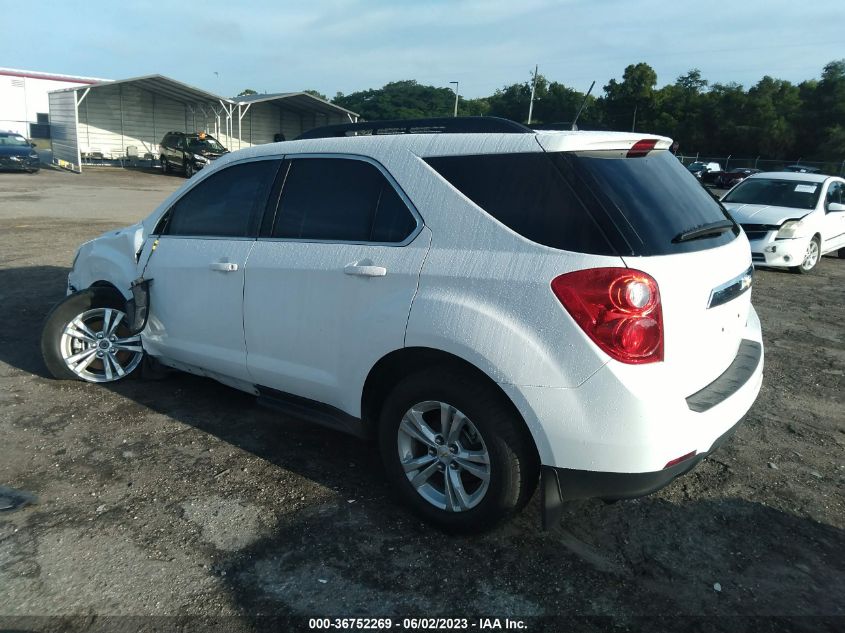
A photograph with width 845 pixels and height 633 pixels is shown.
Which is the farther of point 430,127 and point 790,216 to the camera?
point 790,216

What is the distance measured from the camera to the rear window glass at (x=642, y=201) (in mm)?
2580

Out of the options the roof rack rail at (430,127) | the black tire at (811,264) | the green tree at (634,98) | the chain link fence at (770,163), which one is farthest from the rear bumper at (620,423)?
the green tree at (634,98)

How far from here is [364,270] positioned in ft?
10.1

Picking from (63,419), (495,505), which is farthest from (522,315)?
(63,419)

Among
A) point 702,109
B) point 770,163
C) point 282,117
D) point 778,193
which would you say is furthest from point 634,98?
point 778,193

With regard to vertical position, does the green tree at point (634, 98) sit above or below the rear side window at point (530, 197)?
above

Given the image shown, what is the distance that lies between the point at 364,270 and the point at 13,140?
1229 inches

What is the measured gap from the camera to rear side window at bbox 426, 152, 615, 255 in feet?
8.50

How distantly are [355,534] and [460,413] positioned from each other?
2.66 feet

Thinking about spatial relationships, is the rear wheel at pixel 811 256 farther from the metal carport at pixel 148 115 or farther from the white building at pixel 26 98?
the white building at pixel 26 98

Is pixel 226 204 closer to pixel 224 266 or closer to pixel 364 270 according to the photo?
pixel 224 266

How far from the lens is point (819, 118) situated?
5047 cm

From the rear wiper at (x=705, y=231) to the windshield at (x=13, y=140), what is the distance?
31.3 meters

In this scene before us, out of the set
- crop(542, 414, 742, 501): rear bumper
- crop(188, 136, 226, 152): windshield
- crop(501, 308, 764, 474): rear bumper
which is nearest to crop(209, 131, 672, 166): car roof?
crop(501, 308, 764, 474): rear bumper
